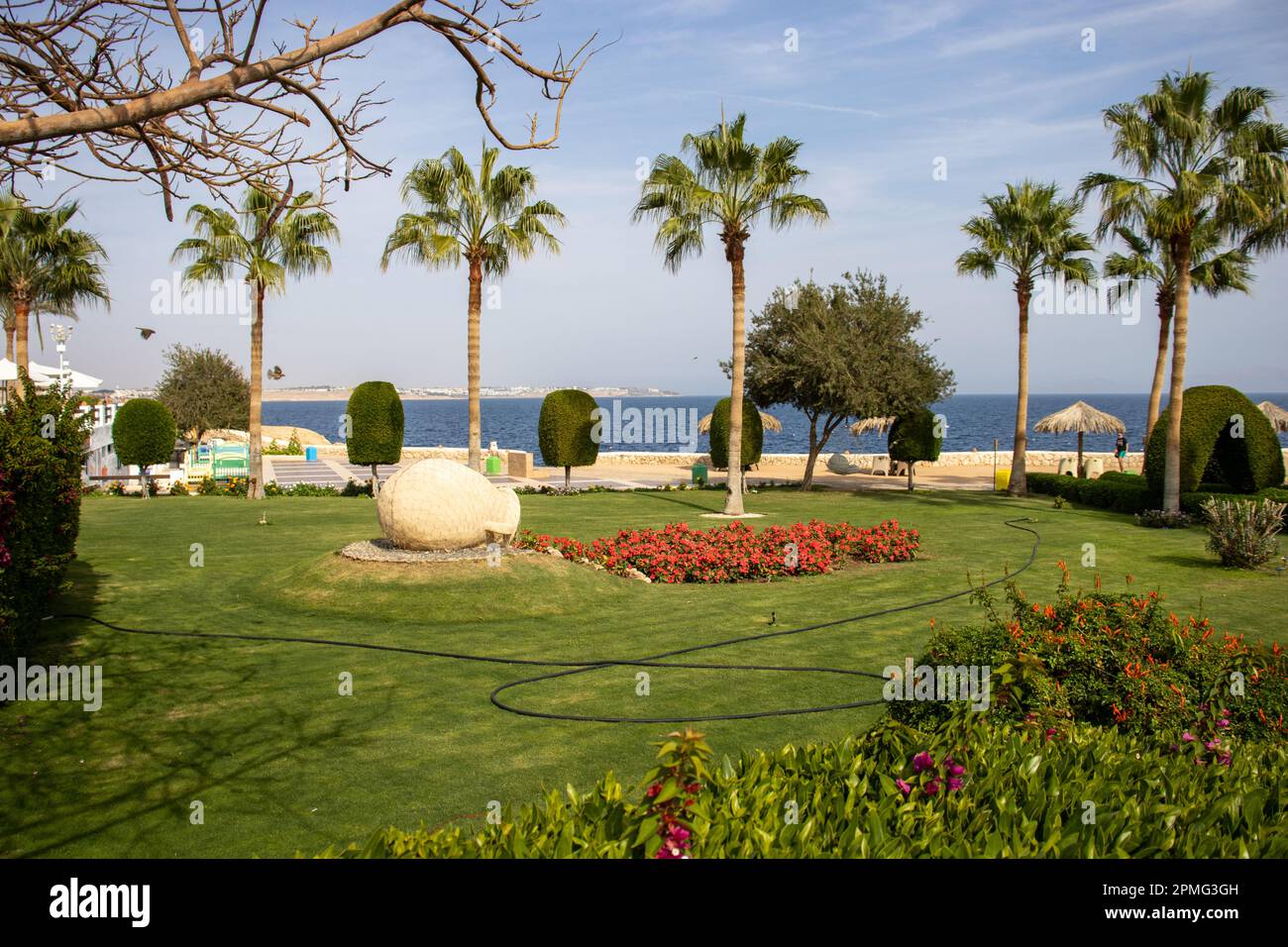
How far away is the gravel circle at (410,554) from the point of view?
12.7 meters

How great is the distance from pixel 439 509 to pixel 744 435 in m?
19.6

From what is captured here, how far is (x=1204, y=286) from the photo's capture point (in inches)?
1120

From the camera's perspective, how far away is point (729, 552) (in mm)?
15102

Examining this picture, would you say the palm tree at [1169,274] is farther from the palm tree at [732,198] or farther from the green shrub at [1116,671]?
Answer: the green shrub at [1116,671]

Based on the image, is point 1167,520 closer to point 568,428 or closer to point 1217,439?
point 1217,439

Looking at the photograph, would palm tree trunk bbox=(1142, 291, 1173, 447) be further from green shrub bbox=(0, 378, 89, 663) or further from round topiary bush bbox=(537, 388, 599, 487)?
green shrub bbox=(0, 378, 89, 663)

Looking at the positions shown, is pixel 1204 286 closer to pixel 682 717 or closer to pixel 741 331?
pixel 741 331

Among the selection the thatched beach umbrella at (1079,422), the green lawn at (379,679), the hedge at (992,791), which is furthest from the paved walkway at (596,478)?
the hedge at (992,791)

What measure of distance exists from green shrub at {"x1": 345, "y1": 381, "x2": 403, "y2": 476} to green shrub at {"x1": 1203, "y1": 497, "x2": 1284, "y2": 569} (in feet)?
71.7

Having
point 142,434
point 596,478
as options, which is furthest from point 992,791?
point 596,478

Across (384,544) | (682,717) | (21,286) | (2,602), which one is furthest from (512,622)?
(21,286)

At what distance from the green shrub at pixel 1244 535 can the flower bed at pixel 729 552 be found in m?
5.16
